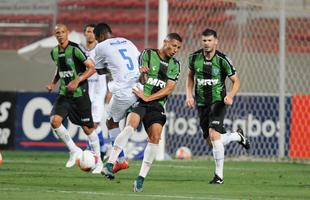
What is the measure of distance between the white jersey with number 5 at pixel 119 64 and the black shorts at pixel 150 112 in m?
1.64

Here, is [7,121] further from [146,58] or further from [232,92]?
[146,58]

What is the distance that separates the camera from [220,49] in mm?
20531

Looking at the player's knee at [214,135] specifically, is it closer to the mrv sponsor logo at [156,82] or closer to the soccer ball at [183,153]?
the mrv sponsor logo at [156,82]

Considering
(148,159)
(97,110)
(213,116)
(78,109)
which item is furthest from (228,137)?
(148,159)

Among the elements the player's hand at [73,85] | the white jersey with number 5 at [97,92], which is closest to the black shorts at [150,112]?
the player's hand at [73,85]

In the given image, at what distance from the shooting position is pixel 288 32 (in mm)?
20984

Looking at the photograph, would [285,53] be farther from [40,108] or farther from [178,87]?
[40,108]

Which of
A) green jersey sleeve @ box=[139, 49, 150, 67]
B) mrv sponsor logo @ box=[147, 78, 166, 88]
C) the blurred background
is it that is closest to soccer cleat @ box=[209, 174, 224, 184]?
mrv sponsor logo @ box=[147, 78, 166, 88]

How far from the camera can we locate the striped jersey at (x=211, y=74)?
13.0 meters

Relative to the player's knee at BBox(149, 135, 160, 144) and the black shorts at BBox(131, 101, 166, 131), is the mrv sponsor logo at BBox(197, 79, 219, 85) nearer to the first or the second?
the black shorts at BBox(131, 101, 166, 131)

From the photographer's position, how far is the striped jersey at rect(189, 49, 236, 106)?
13.0m

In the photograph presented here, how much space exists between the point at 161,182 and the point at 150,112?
1310 mm

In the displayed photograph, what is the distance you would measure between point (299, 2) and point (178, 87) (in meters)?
3.12

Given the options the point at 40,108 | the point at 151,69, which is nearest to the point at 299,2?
the point at 40,108
